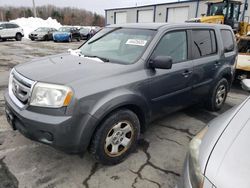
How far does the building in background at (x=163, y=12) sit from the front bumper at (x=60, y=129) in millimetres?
25166

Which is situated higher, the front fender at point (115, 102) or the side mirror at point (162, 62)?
the side mirror at point (162, 62)

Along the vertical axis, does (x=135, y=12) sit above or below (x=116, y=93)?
above

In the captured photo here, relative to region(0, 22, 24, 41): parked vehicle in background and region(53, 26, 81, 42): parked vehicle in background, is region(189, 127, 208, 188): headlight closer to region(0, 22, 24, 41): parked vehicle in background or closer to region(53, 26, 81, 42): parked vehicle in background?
region(53, 26, 81, 42): parked vehicle in background

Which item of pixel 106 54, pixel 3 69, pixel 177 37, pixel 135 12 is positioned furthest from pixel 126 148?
pixel 135 12

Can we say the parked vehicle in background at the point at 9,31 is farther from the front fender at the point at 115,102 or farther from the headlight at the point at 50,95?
the front fender at the point at 115,102

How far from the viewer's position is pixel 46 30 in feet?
76.9

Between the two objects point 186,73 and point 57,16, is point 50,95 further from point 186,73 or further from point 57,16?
point 57,16

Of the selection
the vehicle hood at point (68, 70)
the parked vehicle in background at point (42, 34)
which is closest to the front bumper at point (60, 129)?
the vehicle hood at point (68, 70)

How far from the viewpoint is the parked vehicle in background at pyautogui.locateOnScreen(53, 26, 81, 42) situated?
2217cm

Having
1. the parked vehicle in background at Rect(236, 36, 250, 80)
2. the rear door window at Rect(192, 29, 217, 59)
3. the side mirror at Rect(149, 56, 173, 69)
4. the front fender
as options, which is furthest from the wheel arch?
the parked vehicle in background at Rect(236, 36, 250, 80)

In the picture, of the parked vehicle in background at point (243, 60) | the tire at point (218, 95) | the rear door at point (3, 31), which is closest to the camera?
the tire at point (218, 95)

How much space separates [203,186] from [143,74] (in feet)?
5.67

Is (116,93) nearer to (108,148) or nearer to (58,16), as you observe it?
(108,148)

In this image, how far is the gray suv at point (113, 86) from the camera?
234cm
